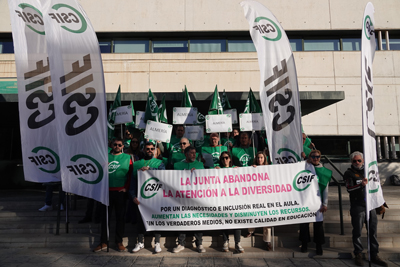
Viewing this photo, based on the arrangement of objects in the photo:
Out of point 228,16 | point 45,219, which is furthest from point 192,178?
point 228,16

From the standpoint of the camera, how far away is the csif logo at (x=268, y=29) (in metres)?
6.36

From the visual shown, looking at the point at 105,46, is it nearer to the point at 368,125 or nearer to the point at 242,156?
the point at 242,156

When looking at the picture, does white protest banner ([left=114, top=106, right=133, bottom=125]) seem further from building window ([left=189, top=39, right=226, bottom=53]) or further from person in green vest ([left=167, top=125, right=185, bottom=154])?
building window ([left=189, top=39, right=226, bottom=53])

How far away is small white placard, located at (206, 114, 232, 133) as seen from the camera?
7039 millimetres

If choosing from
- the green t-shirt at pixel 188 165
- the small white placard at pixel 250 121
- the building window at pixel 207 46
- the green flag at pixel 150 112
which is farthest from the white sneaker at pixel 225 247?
the building window at pixel 207 46

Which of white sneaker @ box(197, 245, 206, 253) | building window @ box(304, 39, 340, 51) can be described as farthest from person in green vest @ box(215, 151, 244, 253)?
building window @ box(304, 39, 340, 51)

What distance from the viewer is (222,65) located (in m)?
14.1

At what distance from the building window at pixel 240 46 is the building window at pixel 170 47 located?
2263 mm

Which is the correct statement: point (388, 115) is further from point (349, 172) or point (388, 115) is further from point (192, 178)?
point (192, 178)

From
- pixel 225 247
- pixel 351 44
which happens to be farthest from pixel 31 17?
pixel 351 44

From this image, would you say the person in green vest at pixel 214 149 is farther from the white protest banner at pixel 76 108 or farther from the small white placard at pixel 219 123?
the white protest banner at pixel 76 108

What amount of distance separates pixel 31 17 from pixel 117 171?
3.76 metres

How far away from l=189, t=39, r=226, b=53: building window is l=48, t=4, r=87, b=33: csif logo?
9.54 m

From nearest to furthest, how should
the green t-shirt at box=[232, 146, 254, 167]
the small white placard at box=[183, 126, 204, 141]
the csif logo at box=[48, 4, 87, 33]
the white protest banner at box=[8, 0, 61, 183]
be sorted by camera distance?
the csif logo at box=[48, 4, 87, 33] → the white protest banner at box=[8, 0, 61, 183] → the green t-shirt at box=[232, 146, 254, 167] → the small white placard at box=[183, 126, 204, 141]
